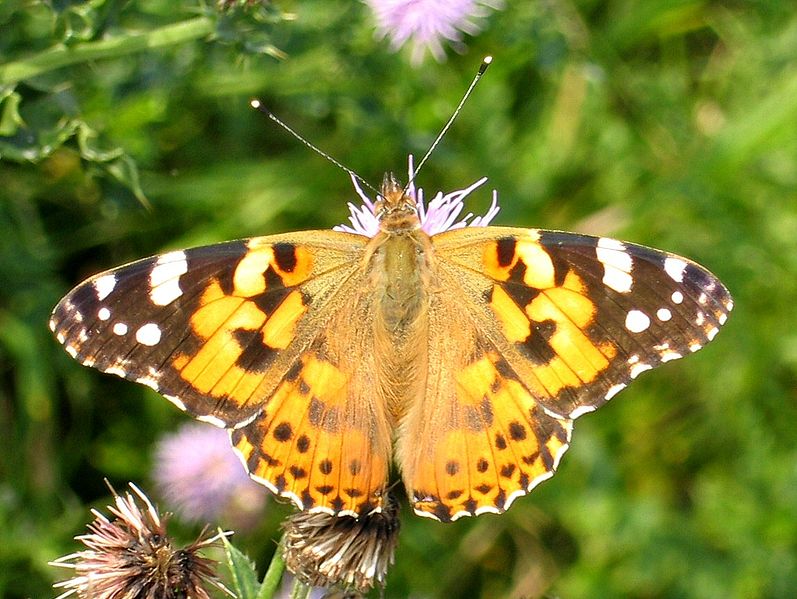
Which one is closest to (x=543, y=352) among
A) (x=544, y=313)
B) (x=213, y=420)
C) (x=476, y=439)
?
(x=544, y=313)

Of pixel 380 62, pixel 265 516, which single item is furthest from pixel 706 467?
pixel 380 62

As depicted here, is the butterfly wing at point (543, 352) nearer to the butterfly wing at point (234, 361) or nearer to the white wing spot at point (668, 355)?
the white wing spot at point (668, 355)

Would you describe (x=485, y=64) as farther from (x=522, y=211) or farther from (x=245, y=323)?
(x=522, y=211)

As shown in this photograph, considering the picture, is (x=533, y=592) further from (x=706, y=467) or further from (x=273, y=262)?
(x=273, y=262)

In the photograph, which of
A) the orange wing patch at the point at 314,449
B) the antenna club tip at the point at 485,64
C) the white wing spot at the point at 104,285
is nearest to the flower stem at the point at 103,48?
the antenna club tip at the point at 485,64

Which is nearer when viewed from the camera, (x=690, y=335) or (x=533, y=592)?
(x=690, y=335)

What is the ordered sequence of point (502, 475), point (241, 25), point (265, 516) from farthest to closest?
point (265, 516) < point (241, 25) < point (502, 475)

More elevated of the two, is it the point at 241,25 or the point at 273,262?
the point at 241,25

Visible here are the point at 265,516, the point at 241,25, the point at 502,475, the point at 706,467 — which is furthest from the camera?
the point at 706,467
